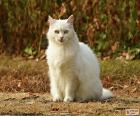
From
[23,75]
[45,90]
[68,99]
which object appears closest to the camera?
[68,99]

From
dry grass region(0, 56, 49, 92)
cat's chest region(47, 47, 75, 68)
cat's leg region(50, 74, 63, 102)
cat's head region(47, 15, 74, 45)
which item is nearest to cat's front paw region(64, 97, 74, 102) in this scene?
cat's leg region(50, 74, 63, 102)

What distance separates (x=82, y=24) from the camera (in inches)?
546

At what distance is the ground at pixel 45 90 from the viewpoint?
831 cm

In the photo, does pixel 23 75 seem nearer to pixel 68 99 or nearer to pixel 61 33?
pixel 68 99

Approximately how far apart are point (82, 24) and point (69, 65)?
5.02 metres

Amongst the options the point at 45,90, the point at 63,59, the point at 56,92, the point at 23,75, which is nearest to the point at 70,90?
the point at 56,92

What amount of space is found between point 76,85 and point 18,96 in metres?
1.40

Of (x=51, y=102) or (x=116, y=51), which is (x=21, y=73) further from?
(x=51, y=102)

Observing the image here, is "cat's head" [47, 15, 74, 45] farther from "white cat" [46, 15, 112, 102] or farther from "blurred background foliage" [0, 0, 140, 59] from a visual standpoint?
"blurred background foliage" [0, 0, 140, 59]

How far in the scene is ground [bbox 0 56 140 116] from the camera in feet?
27.3

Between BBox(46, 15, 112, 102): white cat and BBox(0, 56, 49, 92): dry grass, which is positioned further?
BBox(0, 56, 49, 92): dry grass

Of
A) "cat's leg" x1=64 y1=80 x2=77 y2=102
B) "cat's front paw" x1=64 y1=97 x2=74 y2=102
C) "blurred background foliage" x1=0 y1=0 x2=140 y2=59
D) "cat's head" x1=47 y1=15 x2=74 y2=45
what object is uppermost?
"blurred background foliage" x1=0 y1=0 x2=140 y2=59

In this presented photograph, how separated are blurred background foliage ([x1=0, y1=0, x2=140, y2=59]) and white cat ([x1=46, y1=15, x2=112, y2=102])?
409cm

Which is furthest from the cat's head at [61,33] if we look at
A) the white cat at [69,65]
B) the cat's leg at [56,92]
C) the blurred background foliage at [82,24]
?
the blurred background foliage at [82,24]
